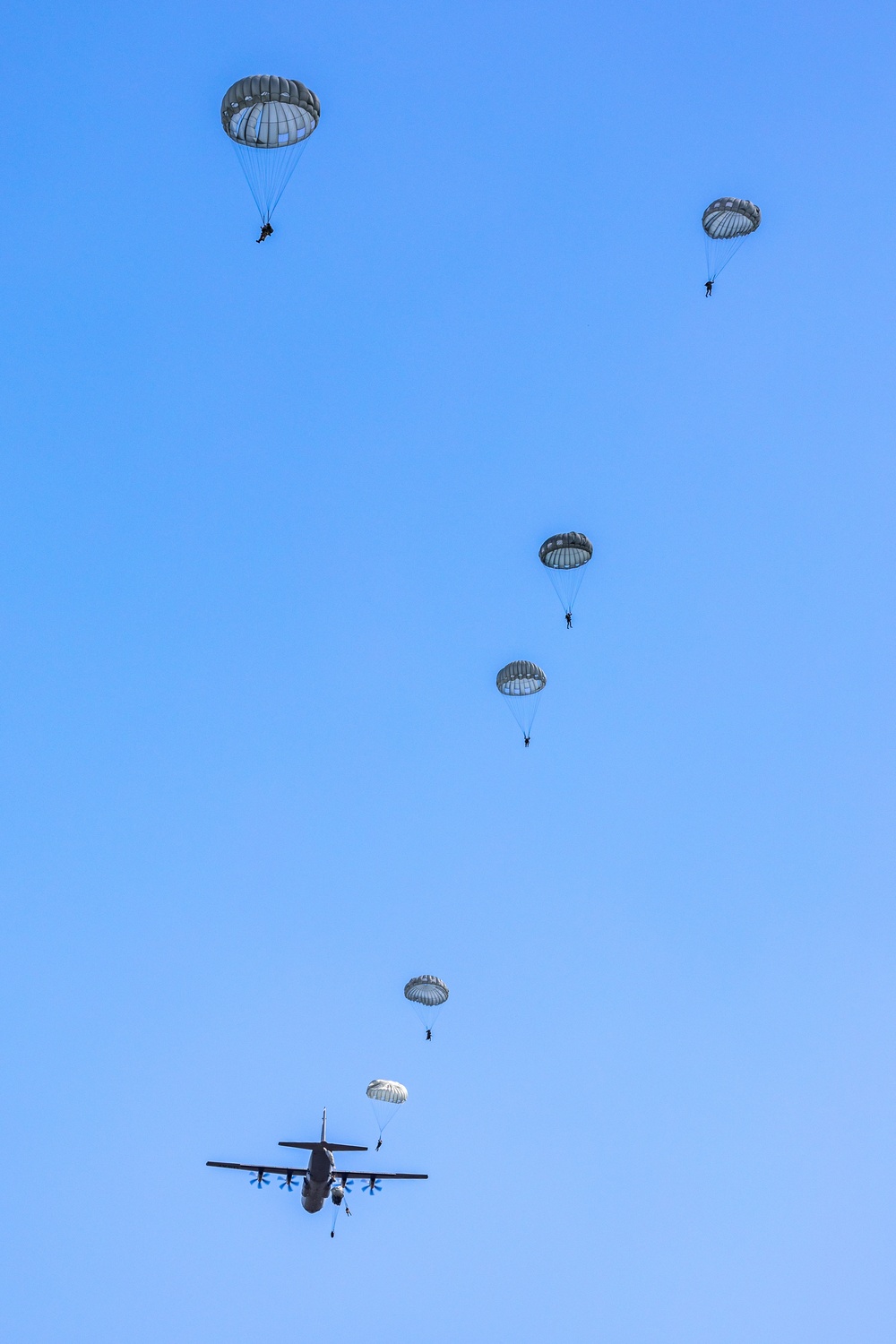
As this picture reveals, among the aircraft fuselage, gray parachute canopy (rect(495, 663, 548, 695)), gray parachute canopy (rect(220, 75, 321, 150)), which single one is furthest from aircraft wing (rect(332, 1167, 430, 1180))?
gray parachute canopy (rect(220, 75, 321, 150))

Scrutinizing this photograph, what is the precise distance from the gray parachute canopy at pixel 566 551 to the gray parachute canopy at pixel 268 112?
75.4 ft

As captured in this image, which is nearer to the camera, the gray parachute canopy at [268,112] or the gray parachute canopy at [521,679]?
the gray parachute canopy at [268,112]

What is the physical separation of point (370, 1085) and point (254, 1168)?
7.99 m

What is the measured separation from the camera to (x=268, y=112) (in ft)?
130

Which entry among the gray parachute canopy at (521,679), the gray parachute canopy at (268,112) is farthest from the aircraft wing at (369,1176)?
the gray parachute canopy at (268,112)

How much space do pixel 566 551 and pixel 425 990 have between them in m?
26.3

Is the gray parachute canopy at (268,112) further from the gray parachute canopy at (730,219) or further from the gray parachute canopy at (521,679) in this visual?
the gray parachute canopy at (521,679)

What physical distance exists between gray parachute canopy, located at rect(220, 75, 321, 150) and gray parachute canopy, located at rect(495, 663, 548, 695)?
92.9ft

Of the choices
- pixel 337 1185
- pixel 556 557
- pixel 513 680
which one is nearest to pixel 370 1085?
pixel 337 1185

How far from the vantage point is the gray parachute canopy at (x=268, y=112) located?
3797cm

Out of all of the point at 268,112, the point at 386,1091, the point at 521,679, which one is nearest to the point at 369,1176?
the point at 386,1091

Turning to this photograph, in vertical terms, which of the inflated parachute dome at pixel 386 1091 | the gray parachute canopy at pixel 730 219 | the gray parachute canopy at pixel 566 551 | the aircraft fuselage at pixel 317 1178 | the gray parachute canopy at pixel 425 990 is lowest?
the aircraft fuselage at pixel 317 1178

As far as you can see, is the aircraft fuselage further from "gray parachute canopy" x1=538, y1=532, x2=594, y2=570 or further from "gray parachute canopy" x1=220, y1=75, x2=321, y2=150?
"gray parachute canopy" x1=220, y1=75, x2=321, y2=150

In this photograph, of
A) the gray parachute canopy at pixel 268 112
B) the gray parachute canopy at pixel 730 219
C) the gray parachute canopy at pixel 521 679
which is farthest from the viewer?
the gray parachute canopy at pixel 521 679
